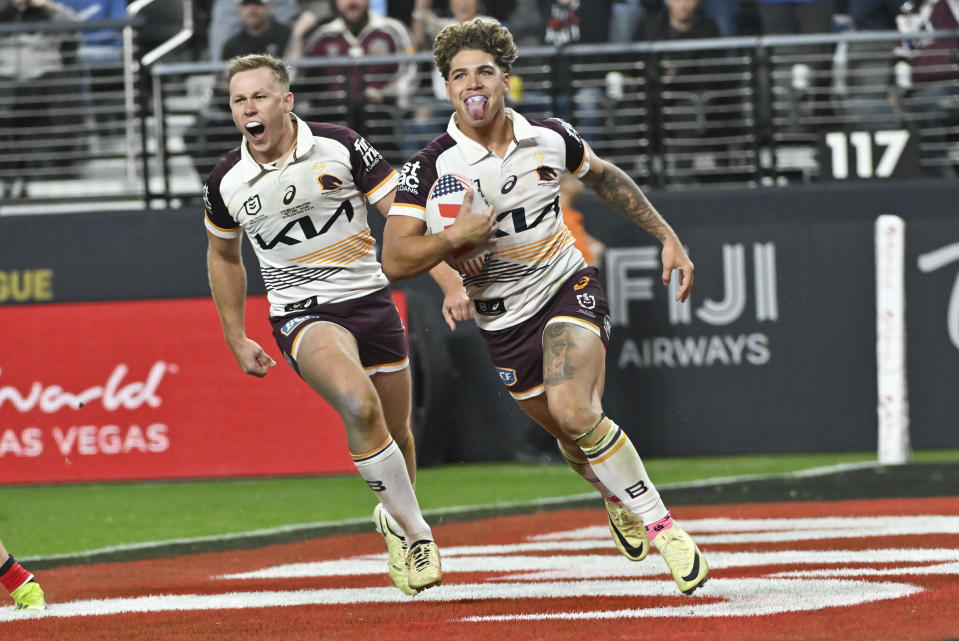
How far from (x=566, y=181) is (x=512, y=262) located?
6210 mm

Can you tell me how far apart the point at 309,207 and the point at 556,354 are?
137 centimetres

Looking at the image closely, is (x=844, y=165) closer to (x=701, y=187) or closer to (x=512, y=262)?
(x=701, y=187)

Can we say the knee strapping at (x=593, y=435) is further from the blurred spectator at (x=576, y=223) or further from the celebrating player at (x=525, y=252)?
the blurred spectator at (x=576, y=223)

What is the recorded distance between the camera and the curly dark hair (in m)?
6.57

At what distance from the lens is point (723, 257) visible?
44.4 feet

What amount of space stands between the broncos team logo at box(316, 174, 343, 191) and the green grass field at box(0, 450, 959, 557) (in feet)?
10.8

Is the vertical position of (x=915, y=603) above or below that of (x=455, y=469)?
above

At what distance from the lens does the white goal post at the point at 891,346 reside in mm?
12555

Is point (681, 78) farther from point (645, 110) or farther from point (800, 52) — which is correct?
point (800, 52)

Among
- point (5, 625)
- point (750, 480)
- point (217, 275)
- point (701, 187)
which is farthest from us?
point (701, 187)

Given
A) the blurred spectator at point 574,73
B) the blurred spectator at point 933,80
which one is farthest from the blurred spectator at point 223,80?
the blurred spectator at point 933,80

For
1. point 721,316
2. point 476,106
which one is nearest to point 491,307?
point 476,106

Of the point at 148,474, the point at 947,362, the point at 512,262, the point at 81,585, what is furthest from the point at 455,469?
the point at 512,262

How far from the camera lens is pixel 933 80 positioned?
14.0 metres
